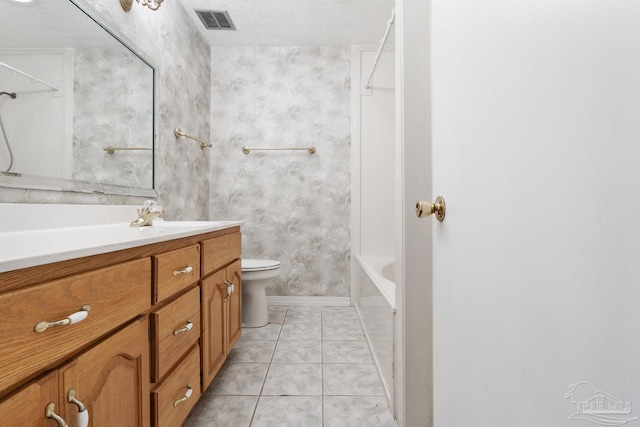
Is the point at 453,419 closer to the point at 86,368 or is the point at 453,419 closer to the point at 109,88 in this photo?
the point at 86,368

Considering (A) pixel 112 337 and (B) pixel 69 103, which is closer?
(A) pixel 112 337

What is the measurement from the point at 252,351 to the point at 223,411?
1.89ft

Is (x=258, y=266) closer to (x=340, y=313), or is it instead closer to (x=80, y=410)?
(x=340, y=313)

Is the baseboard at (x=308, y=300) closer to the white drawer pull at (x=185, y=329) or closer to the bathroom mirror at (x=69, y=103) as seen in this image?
the bathroom mirror at (x=69, y=103)

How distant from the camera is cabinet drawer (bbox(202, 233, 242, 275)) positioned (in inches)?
54.2

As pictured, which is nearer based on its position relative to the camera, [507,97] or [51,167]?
[507,97]

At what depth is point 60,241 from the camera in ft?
3.22

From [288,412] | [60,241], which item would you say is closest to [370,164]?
[288,412]

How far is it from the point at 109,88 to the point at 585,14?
1.79 m

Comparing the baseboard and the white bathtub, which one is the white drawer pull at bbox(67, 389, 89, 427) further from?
the baseboard

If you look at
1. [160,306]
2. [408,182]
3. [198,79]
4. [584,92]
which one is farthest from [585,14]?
[198,79]

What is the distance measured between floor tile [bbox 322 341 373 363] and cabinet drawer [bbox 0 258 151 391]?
1.31m

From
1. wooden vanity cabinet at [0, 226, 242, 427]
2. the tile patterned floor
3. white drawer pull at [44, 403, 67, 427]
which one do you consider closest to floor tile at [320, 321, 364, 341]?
the tile patterned floor

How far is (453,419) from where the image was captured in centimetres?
68
